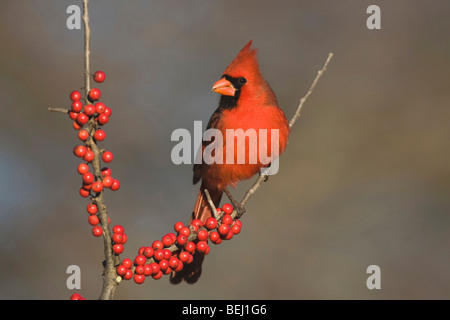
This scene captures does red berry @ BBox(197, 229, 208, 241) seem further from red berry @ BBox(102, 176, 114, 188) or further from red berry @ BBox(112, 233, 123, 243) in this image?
red berry @ BBox(102, 176, 114, 188)

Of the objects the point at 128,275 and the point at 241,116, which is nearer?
the point at 128,275

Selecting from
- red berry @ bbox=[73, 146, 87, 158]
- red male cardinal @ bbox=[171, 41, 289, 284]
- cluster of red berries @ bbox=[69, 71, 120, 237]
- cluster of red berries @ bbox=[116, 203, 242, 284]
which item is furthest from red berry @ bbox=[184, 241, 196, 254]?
red male cardinal @ bbox=[171, 41, 289, 284]

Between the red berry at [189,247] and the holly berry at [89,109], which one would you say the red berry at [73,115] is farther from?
the red berry at [189,247]

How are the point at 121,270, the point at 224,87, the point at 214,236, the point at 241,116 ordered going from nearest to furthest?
the point at 121,270, the point at 214,236, the point at 224,87, the point at 241,116

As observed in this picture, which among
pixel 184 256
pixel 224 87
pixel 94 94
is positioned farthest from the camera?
pixel 224 87

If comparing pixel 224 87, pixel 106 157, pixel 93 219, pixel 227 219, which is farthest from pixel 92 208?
pixel 224 87

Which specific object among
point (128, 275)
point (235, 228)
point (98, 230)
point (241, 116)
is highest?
point (241, 116)

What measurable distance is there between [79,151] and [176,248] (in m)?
0.47

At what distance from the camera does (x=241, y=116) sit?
2.16 meters

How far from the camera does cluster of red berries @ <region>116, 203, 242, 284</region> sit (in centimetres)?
138

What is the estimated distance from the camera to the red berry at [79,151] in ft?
3.81

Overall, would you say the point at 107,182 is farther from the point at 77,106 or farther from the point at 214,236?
the point at 214,236

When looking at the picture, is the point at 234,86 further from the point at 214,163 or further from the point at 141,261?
the point at 141,261

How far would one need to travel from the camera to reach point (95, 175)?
1.21 m
